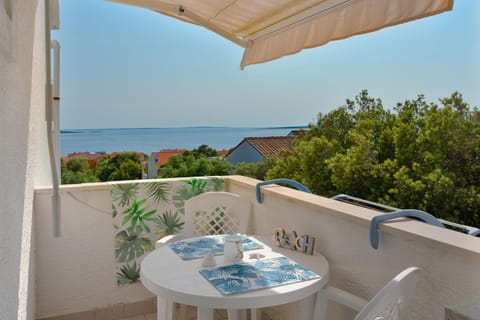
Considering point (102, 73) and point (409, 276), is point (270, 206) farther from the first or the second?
point (102, 73)

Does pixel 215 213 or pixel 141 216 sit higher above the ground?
pixel 215 213

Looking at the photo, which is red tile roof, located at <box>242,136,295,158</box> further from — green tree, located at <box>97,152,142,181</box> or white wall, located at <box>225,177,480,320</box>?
white wall, located at <box>225,177,480,320</box>

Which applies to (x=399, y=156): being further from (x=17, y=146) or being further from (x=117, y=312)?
(x=17, y=146)

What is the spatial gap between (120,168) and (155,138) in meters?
6.25

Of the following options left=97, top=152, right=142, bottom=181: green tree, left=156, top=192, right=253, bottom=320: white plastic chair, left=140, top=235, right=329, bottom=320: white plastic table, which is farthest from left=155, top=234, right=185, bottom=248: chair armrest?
left=97, top=152, right=142, bottom=181: green tree

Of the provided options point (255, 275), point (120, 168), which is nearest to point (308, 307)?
point (255, 275)

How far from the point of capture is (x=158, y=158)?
11625 millimetres

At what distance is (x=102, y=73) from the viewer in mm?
16938

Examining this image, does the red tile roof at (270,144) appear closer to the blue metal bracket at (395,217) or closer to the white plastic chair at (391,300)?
the blue metal bracket at (395,217)

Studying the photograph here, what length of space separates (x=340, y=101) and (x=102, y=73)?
35.1ft

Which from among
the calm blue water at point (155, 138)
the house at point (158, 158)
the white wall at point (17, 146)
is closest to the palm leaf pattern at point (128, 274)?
the white wall at point (17, 146)

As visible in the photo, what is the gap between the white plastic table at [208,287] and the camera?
163 cm

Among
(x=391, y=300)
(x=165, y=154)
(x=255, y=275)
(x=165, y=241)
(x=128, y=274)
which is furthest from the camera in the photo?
(x=165, y=154)

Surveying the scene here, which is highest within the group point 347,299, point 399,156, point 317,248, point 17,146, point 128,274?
point 17,146
